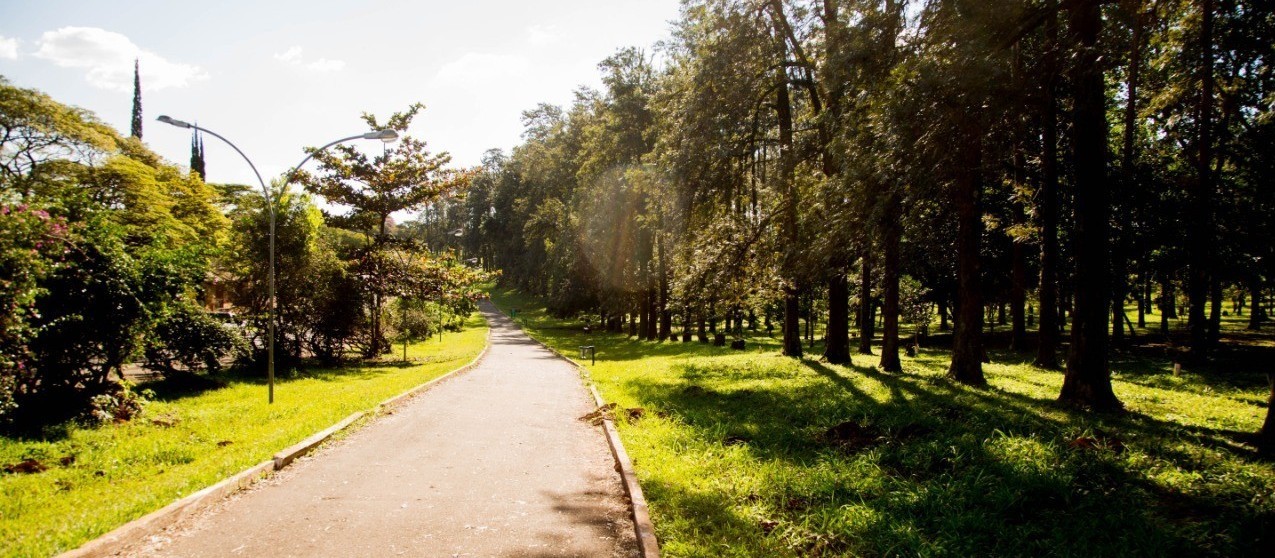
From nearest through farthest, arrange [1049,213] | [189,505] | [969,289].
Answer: [189,505] < [969,289] < [1049,213]

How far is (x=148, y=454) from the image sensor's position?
28.9ft

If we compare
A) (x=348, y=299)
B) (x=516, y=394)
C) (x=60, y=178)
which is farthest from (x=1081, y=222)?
(x=60, y=178)

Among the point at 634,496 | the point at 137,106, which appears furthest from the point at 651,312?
the point at 137,106

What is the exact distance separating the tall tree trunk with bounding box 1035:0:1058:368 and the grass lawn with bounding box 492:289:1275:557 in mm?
3673

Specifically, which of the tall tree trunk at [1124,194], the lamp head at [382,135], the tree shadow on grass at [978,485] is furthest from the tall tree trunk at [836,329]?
the lamp head at [382,135]

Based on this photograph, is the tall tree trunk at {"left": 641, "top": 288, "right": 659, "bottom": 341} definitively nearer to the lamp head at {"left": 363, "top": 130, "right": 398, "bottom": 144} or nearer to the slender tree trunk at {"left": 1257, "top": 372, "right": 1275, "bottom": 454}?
the lamp head at {"left": 363, "top": 130, "right": 398, "bottom": 144}

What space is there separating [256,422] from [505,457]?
5.76m

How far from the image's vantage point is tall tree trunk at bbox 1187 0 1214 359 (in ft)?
41.8

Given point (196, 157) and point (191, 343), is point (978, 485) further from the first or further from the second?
point (196, 157)

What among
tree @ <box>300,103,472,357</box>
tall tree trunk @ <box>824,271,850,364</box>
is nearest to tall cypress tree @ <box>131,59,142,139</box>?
tree @ <box>300,103,472,357</box>

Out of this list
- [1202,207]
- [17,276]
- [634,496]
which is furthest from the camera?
[1202,207]

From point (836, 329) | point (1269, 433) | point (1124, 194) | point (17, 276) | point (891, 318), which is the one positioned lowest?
point (1269, 433)

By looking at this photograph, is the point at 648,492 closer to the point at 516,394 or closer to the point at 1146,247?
the point at 516,394

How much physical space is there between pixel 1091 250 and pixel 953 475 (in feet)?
17.7
